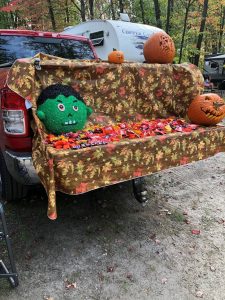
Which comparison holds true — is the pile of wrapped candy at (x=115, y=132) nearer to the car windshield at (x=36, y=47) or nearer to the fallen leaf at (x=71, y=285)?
the fallen leaf at (x=71, y=285)

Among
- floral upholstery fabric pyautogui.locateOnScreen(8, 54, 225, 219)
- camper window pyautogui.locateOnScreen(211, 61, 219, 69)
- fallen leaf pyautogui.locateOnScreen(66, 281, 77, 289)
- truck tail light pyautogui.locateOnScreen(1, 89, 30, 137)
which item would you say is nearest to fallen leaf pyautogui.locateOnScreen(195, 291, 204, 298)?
fallen leaf pyautogui.locateOnScreen(66, 281, 77, 289)

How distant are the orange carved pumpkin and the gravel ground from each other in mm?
1651

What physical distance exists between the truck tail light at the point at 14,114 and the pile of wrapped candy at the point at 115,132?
0.24 metres

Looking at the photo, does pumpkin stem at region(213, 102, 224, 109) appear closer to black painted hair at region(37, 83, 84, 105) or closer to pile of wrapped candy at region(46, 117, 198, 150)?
pile of wrapped candy at region(46, 117, 198, 150)

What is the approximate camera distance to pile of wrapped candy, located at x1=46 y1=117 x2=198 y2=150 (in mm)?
2551

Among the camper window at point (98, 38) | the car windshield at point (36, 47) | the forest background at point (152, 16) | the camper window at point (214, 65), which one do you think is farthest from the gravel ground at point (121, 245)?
the camper window at point (214, 65)

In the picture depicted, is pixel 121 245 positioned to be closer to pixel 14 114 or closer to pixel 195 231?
pixel 195 231

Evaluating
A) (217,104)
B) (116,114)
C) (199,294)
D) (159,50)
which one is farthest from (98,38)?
(199,294)

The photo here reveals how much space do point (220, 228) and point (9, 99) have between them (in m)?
2.36

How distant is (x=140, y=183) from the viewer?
3.07 metres


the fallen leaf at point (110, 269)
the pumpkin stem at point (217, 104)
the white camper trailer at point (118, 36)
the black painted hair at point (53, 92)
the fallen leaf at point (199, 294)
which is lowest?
the fallen leaf at point (199, 294)

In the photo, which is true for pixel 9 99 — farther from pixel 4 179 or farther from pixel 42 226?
pixel 42 226

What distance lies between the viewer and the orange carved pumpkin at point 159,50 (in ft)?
12.5

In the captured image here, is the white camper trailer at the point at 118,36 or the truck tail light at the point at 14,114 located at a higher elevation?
the white camper trailer at the point at 118,36
